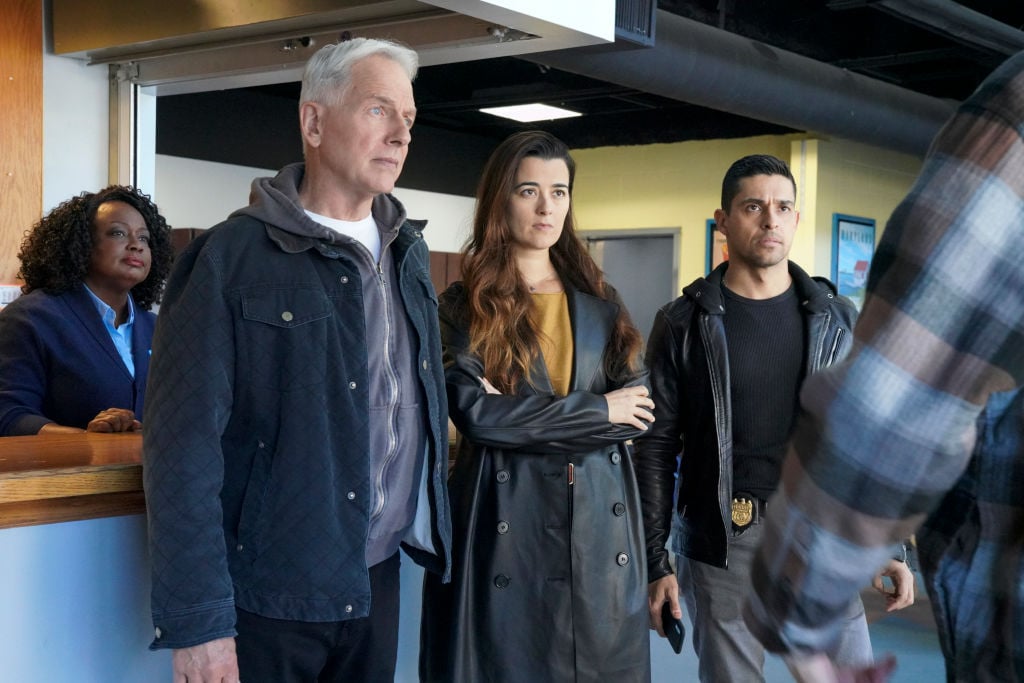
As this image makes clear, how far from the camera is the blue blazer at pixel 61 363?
3074 mm

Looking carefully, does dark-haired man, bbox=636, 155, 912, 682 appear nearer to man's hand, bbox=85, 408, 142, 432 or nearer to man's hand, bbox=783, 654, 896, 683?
man's hand, bbox=85, 408, 142, 432

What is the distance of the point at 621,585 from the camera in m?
2.38

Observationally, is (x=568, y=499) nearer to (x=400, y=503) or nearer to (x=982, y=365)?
(x=400, y=503)

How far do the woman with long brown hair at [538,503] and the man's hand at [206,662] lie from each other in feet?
2.24

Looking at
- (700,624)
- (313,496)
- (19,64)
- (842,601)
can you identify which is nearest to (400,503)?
(313,496)

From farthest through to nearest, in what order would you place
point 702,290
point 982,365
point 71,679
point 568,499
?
point 702,290, point 568,499, point 71,679, point 982,365

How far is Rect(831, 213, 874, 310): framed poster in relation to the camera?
9.76 metres

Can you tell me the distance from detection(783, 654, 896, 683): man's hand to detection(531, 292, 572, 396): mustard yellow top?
5.58 feet

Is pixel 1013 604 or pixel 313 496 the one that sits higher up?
pixel 1013 604

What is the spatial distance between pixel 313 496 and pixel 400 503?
25 centimetres

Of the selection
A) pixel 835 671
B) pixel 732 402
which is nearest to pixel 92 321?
pixel 732 402

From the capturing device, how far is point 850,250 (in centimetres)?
990

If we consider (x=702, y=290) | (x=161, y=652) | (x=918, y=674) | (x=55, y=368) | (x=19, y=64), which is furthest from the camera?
(x=918, y=674)

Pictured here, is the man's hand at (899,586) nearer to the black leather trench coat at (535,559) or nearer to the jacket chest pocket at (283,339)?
the black leather trench coat at (535,559)
